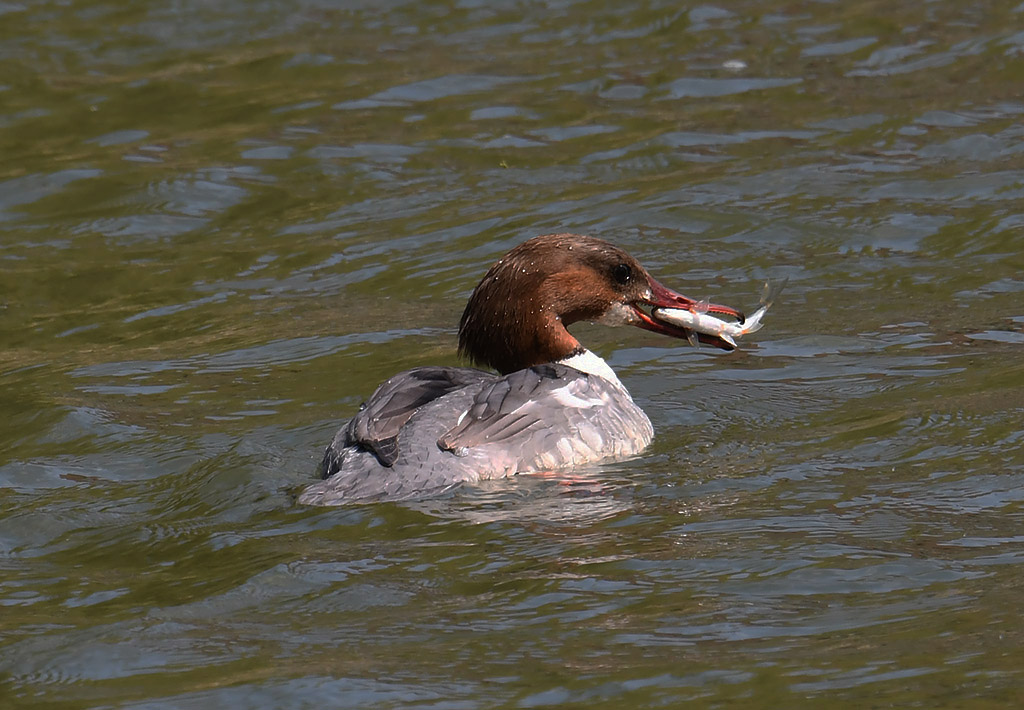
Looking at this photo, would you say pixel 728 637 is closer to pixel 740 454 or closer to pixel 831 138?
pixel 740 454

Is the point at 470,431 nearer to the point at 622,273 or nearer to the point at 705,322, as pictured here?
the point at 622,273

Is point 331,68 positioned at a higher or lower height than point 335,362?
higher

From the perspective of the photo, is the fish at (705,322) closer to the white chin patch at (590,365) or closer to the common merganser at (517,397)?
the common merganser at (517,397)

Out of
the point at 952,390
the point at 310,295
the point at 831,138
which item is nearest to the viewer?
the point at 952,390

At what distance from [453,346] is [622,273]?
1.56 metres

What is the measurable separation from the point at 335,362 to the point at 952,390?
3182 millimetres

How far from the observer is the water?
17.1 feet

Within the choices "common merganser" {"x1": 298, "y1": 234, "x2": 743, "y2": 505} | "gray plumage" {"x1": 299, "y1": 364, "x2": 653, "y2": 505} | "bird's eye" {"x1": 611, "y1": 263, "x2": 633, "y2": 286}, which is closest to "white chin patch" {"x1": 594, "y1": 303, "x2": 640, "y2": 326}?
"common merganser" {"x1": 298, "y1": 234, "x2": 743, "y2": 505}

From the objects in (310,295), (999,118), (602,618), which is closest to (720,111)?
(999,118)

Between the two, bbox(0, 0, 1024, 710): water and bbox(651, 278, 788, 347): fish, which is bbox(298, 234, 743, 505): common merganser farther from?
bbox(0, 0, 1024, 710): water

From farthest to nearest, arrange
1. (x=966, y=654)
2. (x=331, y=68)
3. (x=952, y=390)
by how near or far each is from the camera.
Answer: (x=331, y=68) → (x=952, y=390) → (x=966, y=654)

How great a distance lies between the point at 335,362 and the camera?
352 inches

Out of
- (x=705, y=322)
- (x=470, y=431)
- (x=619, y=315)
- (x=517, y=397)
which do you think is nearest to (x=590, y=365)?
(x=619, y=315)

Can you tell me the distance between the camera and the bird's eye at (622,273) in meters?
7.81
